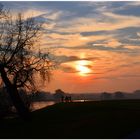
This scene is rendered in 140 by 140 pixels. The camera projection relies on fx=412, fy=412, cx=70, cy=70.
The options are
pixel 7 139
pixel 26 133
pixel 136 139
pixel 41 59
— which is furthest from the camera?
pixel 41 59

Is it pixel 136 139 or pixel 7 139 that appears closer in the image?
pixel 136 139

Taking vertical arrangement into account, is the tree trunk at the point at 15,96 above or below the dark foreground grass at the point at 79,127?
above

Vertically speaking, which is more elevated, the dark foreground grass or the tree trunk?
the tree trunk

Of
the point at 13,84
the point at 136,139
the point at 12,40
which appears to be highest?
the point at 12,40

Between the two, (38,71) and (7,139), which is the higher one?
(38,71)

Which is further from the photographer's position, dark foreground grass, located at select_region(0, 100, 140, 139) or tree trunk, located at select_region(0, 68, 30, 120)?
tree trunk, located at select_region(0, 68, 30, 120)

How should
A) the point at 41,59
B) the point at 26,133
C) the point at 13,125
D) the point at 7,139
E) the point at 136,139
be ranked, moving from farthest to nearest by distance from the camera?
the point at 41,59 < the point at 13,125 < the point at 26,133 < the point at 7,139 < the point at 136,139

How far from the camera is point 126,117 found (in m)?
34.9

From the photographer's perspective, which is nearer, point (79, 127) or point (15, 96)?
point (79, 127)

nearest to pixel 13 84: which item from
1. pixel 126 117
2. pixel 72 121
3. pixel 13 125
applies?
pixel 13 125

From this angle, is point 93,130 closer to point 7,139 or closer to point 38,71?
point 7,139

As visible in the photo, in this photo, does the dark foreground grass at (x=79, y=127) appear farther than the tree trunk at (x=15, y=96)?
No

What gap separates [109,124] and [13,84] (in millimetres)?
11747

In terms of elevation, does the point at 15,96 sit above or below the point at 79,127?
above
